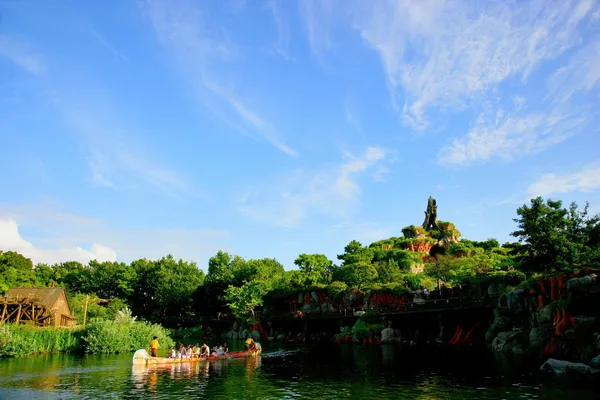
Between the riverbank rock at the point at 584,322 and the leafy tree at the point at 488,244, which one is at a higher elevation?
the leafy tree at the point at 488,244

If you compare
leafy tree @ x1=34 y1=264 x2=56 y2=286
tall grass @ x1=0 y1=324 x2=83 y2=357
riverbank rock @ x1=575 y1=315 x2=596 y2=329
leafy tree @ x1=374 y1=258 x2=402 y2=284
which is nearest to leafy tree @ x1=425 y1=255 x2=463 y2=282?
leafy tree @ x1=374 y1=258 x2=402 y2=284

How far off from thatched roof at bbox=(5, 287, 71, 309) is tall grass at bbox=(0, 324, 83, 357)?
18.9 metres

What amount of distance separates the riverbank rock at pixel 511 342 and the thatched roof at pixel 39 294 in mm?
53863

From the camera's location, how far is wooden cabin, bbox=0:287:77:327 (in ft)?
171

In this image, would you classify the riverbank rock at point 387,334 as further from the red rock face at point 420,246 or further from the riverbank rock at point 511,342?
the red rock face at point 420,246

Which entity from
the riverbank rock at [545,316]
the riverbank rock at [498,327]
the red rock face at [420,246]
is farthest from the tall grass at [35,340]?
the red rock face at [420,246]

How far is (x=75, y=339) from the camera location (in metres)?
41.3

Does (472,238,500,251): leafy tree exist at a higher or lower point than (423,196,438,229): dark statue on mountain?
lower

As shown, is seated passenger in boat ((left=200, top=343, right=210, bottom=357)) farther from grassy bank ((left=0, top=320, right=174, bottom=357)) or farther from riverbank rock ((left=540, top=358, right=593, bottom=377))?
riverbank rock ((left=540, top=358, right=593, bottom=377))

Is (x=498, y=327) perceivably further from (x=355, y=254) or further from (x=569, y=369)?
(x=355, y=254)

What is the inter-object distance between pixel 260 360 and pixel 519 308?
21928mm

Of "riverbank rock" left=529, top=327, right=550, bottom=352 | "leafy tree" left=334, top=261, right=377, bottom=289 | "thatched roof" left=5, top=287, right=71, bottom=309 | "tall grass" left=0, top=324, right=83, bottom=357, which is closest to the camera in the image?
"riverbank rock" left=529, top=327, right=550, bottom=352

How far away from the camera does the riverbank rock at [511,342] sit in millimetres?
34162

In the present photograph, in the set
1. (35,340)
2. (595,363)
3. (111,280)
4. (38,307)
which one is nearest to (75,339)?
(35,340)
